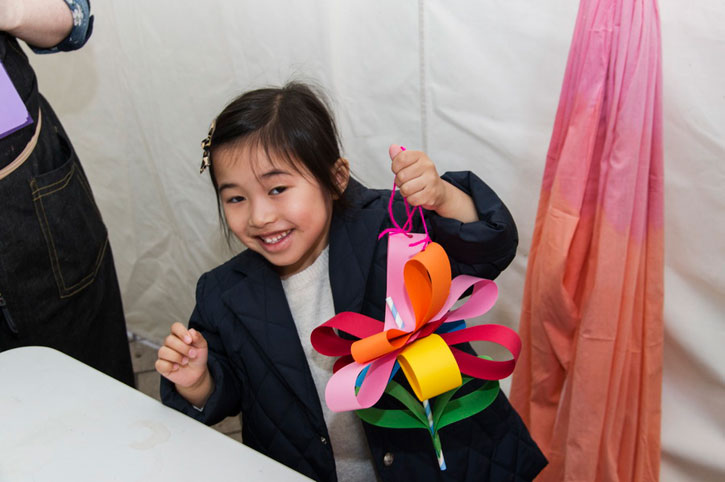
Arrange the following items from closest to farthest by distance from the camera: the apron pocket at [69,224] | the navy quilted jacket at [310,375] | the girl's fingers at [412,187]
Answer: the girl's fingers at [412,187] < the navy quilted jacket at [310,375] < the apron pocket at [69,224]

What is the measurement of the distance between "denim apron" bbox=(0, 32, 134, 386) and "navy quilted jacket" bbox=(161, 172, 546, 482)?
10.6 inches

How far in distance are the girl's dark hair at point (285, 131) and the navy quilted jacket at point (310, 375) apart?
0.10 metres

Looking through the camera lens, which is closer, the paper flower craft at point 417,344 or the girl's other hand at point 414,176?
the paper flower craft at point 417,344

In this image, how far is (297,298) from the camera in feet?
3.17

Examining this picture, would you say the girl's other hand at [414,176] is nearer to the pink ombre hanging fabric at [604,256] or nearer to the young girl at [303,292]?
the young girl at [303,292]

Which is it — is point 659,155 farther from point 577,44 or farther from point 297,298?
point 297,298

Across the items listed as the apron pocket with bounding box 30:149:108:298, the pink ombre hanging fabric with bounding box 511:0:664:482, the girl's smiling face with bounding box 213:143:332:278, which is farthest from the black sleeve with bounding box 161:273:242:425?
the pink ombre hanging fabric with bounding box 511:0:664:482

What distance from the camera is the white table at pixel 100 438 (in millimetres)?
624

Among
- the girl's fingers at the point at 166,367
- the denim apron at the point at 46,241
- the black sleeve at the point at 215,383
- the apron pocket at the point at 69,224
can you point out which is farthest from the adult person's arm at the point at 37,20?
the girl's fingers at the point at 166,367

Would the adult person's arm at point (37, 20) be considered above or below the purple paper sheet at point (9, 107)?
above

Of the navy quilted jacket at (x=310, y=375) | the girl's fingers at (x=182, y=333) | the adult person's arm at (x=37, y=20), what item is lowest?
the navy quilted jacket at (x=310, y=375)

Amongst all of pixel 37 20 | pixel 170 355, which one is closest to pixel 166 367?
pixel 170 355

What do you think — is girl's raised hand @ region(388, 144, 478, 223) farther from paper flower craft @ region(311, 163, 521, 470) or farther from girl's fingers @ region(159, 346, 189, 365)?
girl's fingers @ region(159, 346, 189, 365)

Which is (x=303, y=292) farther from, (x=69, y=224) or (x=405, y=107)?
(x=405, y=107)
